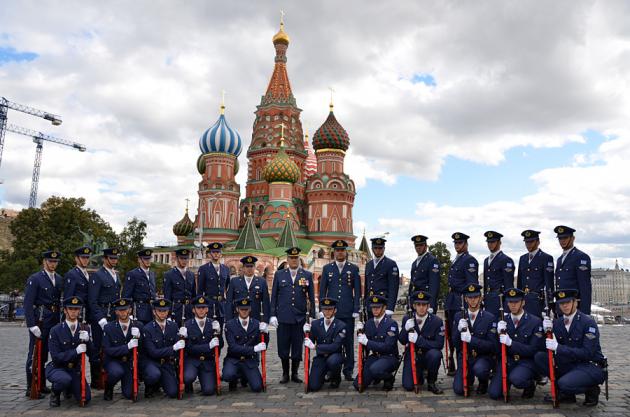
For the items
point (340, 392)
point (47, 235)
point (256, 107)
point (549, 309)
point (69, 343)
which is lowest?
point (340, 392)

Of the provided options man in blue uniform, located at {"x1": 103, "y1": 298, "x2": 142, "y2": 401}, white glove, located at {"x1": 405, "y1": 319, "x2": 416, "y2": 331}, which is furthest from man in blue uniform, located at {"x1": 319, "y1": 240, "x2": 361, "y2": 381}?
man in blue uniform, located at {"x1": 103, "y1": 298, "x2": 142, "y2": 401}

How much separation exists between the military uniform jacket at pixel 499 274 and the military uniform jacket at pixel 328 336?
265 cm

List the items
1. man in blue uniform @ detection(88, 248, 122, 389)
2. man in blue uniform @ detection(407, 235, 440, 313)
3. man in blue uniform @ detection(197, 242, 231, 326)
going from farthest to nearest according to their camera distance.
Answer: man in blue uniform @ detection(197, 242, 231, 326) < man in blue uniform @ detection(407, 235, 440, 313) < man in blue uniform @ detection(88, 248, 122, 389)

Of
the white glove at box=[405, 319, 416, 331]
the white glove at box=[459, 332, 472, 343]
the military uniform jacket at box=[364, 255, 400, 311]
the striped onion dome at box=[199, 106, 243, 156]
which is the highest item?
the striped onion dome at box=[199, 106, 243, 156]

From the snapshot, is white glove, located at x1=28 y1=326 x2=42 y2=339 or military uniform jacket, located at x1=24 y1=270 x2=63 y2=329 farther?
military uniform jacket, located at x1=24 y1=270 x2=63 y2=329

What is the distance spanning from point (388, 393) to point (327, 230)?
47387 mm

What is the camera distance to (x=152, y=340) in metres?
8.56

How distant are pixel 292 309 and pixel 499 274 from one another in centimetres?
364

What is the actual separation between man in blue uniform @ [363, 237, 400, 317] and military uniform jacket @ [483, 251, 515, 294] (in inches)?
60.8

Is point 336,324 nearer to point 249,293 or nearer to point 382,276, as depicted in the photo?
point 382,276

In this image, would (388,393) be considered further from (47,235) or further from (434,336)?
(47,235)

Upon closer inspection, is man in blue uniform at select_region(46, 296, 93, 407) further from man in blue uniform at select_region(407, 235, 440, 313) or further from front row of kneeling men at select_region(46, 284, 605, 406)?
man in blue uniform at select_region(407, 235, 440, 313)

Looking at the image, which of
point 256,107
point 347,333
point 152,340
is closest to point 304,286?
point 347,333

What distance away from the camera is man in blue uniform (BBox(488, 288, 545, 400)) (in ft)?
25.3
